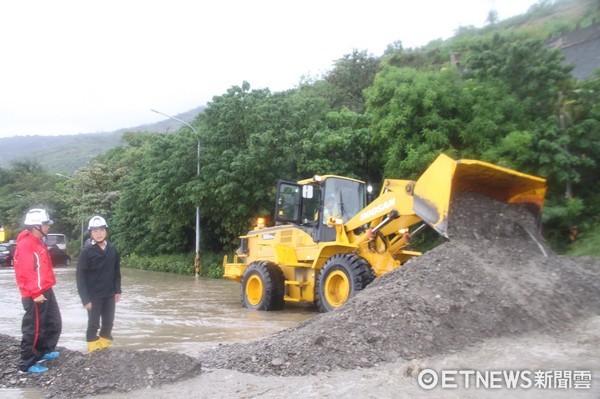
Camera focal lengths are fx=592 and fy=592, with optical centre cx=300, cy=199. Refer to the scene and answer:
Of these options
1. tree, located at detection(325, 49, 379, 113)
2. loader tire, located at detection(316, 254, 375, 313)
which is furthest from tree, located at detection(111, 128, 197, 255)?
loader tire, located at detection(316, 254, 375, 313)

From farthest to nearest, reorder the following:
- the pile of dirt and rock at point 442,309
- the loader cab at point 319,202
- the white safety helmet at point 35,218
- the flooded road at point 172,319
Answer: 1. the loader cab at point 319,202
2. the flooded road at point 172,319
3. the white safety helmet at point 35,218
4. the pile of dirt and rock at point 442,309

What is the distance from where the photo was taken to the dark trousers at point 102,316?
702 cm

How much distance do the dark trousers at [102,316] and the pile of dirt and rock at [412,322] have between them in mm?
368

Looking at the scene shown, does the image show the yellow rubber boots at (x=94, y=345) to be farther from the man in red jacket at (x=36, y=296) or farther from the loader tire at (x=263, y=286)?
the loader tire at (x=263, y=286)

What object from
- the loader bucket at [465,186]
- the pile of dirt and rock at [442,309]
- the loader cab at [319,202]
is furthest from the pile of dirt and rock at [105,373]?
the loader cab at [319,202]

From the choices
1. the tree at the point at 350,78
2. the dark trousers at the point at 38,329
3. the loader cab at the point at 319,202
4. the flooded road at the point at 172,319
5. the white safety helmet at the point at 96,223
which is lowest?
the flooded road at the point at 172,319

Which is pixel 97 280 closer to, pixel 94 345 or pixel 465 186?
pixel 94 345

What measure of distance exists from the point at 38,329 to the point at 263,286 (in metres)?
6.54

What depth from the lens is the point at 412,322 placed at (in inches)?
266

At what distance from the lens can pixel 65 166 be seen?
127 m

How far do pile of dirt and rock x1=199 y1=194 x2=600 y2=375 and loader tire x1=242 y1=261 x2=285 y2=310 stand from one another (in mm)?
4628

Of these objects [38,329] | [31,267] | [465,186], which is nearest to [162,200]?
[465,186]

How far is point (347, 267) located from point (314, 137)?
11298mm

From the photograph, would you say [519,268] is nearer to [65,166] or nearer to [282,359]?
[282,359]
